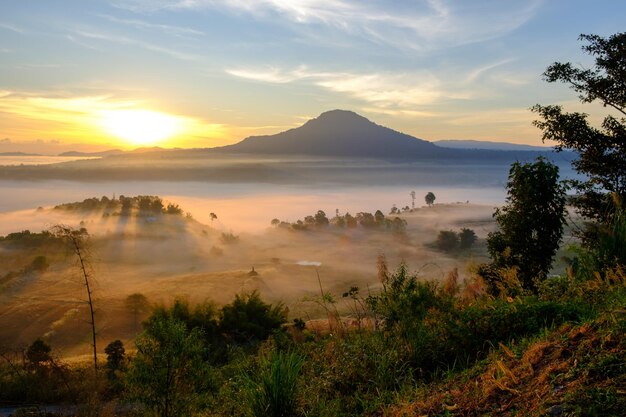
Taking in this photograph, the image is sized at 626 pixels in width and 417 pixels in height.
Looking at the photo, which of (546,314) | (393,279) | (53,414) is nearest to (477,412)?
(546,314)

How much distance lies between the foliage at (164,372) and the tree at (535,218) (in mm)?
11882

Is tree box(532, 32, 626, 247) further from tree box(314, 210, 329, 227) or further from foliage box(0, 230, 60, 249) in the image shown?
tree box(314, 210, 329, 227)

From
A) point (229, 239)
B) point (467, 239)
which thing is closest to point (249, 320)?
point (467, 239)

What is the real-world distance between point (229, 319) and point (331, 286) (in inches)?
2048

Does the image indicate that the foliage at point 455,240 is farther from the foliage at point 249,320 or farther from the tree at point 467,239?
the foliage at point 249,320

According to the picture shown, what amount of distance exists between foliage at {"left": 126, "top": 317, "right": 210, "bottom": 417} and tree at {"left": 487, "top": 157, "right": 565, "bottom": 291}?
11882mm

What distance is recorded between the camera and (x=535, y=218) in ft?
51.8

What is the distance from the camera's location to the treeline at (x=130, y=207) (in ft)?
481

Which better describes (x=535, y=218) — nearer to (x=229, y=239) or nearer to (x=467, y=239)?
(x=467, y=239)

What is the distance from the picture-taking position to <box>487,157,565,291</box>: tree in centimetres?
1564

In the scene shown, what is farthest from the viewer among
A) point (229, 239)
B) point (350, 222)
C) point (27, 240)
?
point (350, 222)

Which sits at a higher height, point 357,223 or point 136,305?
point 136,305

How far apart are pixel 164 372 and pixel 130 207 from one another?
153691mm

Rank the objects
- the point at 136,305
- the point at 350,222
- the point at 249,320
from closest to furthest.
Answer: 1. the point at 249,320
2. the point at 136,305
3. the point at 350,222
